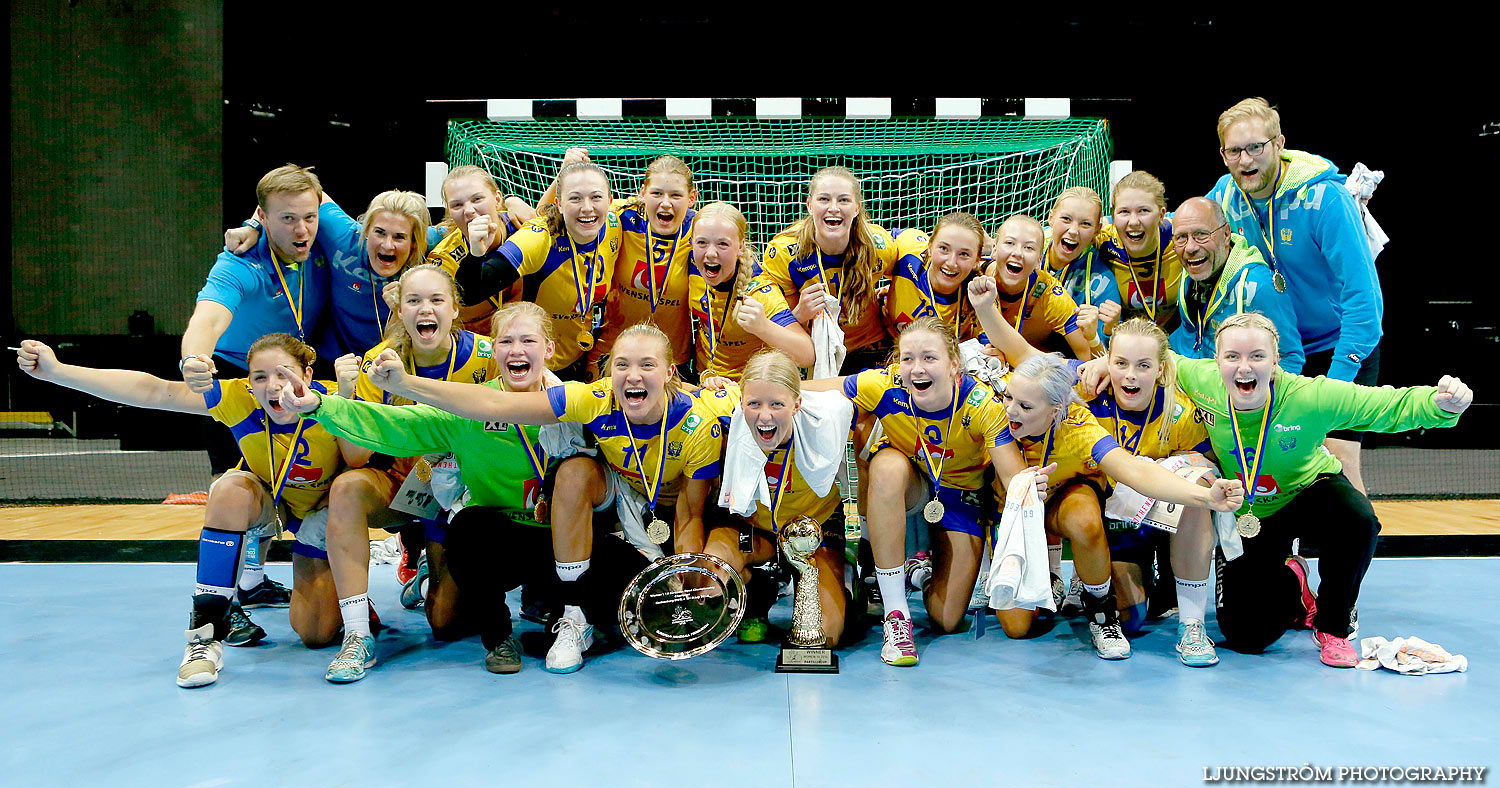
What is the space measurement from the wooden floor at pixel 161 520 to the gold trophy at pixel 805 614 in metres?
3.53

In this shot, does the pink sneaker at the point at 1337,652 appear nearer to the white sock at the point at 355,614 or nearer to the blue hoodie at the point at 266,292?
the white sock at the point at 355,614

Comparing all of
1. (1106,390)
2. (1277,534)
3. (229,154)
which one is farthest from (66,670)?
(229,154)

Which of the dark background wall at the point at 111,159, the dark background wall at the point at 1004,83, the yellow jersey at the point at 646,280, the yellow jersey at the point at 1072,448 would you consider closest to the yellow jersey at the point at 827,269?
the yellow jersey at the point at 646,280

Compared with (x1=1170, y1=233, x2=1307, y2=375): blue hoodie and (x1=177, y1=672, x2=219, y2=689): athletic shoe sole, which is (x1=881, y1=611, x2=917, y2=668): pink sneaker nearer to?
(x1=1170, y1=233, x2=1307, y2=375): blue hoodie

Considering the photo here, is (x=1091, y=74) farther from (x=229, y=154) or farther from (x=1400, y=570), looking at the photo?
(x=229, y=154)

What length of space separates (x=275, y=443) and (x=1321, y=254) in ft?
12.8

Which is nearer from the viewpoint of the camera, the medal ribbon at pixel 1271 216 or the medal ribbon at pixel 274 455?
the medal ribbon at pixel 274 455

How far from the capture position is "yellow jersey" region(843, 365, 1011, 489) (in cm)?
341

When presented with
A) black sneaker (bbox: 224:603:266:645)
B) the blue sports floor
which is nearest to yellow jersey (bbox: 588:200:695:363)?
the blue sports floor

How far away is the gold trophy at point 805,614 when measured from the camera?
10.2 ft

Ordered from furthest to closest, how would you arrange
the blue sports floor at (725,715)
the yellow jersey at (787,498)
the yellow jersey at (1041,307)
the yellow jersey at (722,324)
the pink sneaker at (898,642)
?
the yellow jersey at (1041,307) → the yellow jersey at (722,324) → the yellow jersey at (787,498) → the pink sneaker at (898,642) → the blue sports floor at (725,715)

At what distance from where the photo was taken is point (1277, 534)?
3396 millimetres

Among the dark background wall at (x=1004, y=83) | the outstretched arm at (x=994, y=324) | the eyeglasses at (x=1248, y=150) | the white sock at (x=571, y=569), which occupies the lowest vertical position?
the white sock at (x=571, y=569)

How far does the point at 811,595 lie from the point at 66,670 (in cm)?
241
